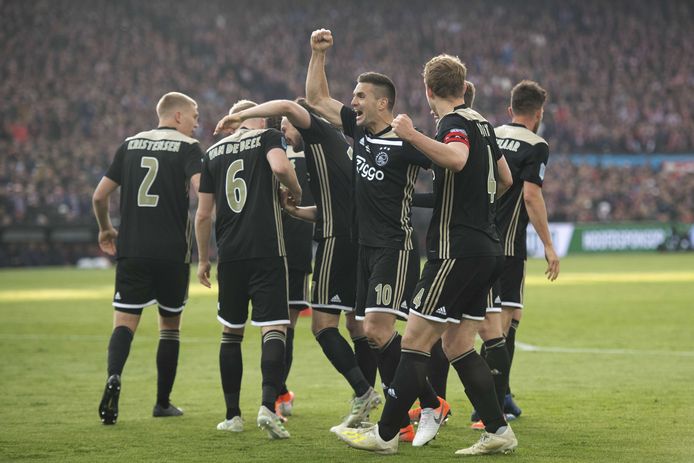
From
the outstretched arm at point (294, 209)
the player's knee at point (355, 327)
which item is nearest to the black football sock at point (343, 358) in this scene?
the player's knee at point (355, 327)

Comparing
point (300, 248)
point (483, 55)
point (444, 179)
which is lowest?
point (300, 248)

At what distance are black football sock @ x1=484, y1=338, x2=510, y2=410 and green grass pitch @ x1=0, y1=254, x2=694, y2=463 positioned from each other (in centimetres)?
30

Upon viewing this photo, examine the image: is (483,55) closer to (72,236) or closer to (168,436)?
(72,236)

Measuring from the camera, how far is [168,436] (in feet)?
24.5

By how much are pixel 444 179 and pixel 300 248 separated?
2.42 meters

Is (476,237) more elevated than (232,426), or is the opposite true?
(476,237)

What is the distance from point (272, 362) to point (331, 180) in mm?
1386

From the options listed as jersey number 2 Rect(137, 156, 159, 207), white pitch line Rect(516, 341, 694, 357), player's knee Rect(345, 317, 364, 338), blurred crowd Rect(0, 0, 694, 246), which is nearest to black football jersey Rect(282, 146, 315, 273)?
player's knee Rect(345, 317, 364, 338)

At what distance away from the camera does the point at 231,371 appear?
25.3ft

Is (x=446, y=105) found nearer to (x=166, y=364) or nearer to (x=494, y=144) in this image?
(x=494, y=144)

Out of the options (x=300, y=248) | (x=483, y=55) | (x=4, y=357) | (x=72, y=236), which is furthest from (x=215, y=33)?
(x=300, y=248)

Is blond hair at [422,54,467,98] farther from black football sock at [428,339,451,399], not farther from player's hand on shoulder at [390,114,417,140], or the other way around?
black football sock at [428,339,451,399]

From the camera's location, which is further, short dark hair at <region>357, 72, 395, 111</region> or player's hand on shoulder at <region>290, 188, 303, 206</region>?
player's hand on shoulder at <region>290, 188, 303, 206</region>

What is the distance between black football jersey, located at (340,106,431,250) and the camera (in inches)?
281
